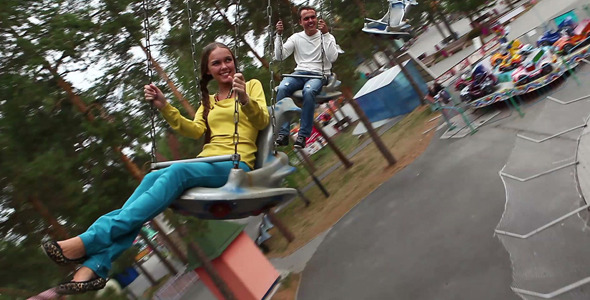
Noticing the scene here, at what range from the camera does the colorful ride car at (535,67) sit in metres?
12.6

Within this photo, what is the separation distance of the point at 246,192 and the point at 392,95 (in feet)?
60.6

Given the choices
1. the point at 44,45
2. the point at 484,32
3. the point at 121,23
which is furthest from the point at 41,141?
the point at 484,32

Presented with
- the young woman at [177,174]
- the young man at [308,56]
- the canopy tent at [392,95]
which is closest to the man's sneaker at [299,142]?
the young man at [308,56]

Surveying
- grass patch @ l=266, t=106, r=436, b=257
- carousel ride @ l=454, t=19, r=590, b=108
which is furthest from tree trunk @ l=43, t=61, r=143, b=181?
carousel ride @ l=454, t=19, r=590, b=108

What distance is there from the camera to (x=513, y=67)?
14039 mm

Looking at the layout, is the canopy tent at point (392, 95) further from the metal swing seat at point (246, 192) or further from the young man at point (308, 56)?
the metal swing seat at point (246, 192)

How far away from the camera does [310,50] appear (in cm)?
607

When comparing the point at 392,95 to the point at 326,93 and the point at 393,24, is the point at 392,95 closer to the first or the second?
the point at 393,24

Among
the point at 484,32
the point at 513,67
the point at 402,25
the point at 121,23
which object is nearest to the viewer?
the point at 402,25

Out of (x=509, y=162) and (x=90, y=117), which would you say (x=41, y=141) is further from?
(x=509, y=162)

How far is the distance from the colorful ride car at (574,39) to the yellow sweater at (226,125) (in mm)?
11590

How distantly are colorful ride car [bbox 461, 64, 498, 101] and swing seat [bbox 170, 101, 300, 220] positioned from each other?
1134cm

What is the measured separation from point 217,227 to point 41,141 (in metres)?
4.28

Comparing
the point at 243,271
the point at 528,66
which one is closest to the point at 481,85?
the point at 528,66
